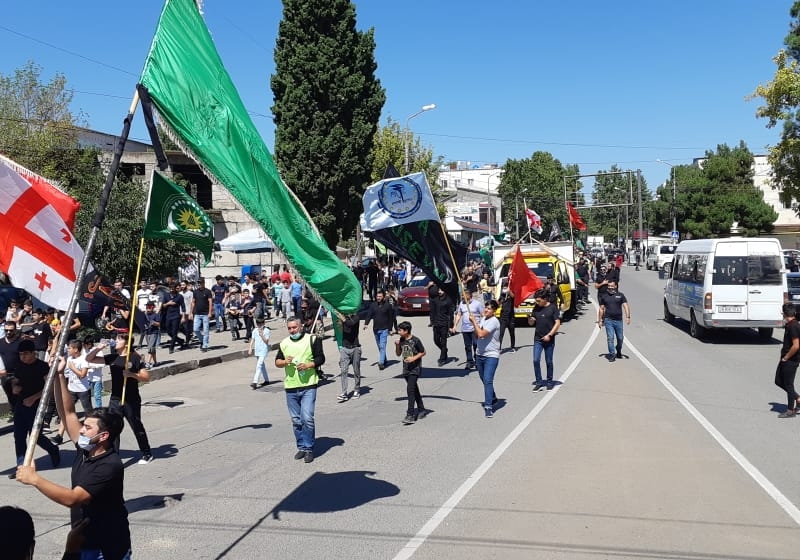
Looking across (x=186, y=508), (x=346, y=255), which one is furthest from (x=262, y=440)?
(x=346, y=255)

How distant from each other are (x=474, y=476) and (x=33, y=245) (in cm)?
490

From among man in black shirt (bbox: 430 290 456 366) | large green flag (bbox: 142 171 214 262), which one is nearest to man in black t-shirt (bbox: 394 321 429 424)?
large green flag (bbox: 142 171 214 262)

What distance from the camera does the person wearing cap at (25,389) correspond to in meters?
8.77

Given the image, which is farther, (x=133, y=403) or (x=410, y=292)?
(x=410, y=292)

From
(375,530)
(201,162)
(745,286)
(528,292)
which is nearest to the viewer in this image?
(201,162)

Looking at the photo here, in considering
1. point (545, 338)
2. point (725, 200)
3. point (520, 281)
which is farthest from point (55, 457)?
point (725, 200)

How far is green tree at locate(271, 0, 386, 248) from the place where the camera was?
1337 inches

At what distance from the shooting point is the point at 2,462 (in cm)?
969

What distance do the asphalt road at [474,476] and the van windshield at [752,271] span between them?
16.6 ft

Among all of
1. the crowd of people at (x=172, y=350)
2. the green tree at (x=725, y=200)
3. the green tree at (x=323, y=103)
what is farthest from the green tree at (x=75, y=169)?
the green tree at (x=725, y=200)

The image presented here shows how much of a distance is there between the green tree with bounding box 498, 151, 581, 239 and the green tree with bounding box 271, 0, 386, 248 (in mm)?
54840

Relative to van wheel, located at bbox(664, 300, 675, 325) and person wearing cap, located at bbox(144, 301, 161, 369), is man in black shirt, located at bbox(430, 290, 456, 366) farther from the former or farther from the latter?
van wheel, located at bbox(664, 300, 675, 325)

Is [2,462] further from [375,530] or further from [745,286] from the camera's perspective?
[745,286]

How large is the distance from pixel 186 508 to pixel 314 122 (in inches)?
1129
